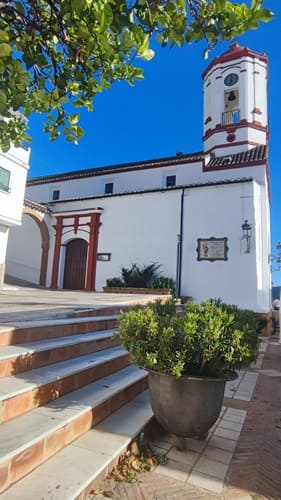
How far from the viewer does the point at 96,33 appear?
1.66 meters

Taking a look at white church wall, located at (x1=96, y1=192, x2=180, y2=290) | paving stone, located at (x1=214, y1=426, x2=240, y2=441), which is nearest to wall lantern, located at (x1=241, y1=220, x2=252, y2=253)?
white church wall, located at (x1=96, y1=192, x2=180, y2=290)

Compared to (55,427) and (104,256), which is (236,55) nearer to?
(104,256)

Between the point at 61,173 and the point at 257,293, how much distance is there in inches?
621

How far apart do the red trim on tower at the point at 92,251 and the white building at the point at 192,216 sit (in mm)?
47

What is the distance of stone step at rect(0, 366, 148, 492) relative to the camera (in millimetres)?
1746

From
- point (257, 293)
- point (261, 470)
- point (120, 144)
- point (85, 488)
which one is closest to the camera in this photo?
point (85, 488)

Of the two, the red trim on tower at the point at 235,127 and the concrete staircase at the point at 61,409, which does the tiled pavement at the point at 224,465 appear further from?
the red trim on tower at the point at 235,127

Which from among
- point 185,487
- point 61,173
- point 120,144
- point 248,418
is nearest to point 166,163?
point 120,144

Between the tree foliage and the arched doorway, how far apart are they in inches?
479

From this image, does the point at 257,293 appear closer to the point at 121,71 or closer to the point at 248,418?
the point at 248,418

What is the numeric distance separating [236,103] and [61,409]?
56.8 ft

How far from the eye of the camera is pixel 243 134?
15336 millimetres

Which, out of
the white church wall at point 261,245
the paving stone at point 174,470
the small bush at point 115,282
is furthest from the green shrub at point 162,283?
the paving stone at point 174,470

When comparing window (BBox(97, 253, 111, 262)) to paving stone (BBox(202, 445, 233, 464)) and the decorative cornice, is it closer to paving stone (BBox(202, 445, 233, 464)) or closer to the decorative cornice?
the decorative cornice
